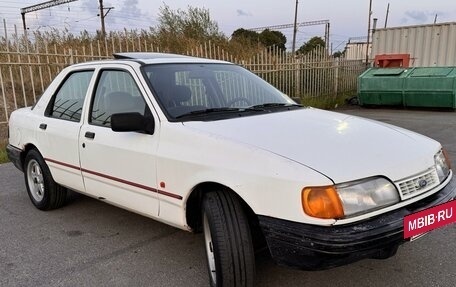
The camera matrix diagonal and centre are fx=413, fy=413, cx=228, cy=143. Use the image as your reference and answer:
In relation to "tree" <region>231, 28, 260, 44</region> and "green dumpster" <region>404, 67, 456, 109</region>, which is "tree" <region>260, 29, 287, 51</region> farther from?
"green dumpster" <region>404, 67, 456, 109</region>

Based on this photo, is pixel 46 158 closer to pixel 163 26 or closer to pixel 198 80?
pixel 198 80

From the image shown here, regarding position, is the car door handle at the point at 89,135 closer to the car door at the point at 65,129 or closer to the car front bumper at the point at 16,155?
the car door at the point at 65,129

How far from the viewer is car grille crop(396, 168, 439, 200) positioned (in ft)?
7.86

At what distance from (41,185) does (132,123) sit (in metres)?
2.14

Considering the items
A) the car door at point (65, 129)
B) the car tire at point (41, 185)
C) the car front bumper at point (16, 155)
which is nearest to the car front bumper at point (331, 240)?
the car door at point (65, 129)

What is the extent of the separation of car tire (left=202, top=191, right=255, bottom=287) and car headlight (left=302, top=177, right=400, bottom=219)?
44cm

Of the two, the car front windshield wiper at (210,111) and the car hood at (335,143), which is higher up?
the car front windshield wiper at (210,111)

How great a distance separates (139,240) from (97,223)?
0.67 m

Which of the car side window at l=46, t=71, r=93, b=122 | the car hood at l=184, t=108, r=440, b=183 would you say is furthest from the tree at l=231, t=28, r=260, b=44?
the car hood at l=184, t=108, r=440, b=183

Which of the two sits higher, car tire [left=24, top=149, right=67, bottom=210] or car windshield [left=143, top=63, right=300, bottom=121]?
car windshield [left=143, top=63, right=300, bottom=121]

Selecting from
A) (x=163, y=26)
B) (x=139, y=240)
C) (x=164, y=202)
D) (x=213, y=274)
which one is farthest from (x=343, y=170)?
(x=163, y=26)

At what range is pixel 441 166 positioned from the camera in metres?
2.86

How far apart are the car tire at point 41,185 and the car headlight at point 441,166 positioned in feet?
11.6

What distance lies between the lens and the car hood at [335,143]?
7.62 feet
